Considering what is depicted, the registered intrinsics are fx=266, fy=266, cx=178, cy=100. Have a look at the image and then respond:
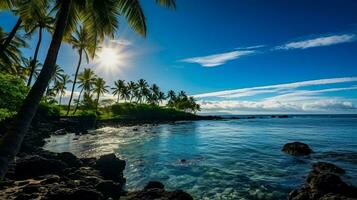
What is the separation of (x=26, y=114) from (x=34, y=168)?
361 inches

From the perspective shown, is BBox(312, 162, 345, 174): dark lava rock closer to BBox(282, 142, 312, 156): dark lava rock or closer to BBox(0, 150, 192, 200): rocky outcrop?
BBox(282, 142, 312, 156): dark lava rock

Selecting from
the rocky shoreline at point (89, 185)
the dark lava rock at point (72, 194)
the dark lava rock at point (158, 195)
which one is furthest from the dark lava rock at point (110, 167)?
the dark lava rock at point (72, 194)

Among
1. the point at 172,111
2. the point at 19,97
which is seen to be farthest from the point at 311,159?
the point at 172,111

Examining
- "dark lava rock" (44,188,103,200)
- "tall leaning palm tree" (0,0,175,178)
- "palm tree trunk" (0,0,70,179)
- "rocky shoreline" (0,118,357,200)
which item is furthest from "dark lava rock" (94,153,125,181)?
"palm tree trunk" (0,0,70,179)

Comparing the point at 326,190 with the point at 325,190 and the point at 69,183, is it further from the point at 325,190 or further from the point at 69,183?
the point at 69,183

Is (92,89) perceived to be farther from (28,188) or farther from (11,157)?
(11,157)

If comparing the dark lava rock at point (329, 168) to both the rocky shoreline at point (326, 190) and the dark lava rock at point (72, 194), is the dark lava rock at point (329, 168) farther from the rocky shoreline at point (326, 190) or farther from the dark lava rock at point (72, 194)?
the dark lava rock at point (72, 194)

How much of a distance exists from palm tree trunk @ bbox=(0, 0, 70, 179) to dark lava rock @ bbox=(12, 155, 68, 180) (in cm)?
866

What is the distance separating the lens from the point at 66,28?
414 inches

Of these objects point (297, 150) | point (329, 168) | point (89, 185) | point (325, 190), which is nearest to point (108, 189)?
point (89, 185)

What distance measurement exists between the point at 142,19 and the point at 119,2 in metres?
1.04

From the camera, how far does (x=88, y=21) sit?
1075 centimetres

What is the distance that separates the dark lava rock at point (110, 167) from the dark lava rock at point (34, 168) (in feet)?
7.69

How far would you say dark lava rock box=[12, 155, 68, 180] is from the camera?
13.3 meters
